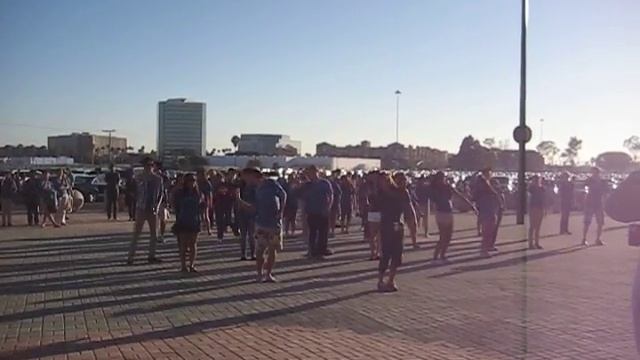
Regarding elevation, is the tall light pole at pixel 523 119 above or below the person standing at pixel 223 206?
above

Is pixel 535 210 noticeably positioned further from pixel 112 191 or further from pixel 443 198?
pixel 112 191

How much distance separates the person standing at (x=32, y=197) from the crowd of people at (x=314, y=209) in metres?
5.55

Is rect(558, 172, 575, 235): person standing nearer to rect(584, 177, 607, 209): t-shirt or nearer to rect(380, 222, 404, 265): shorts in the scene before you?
rect(584, 177, 607, 209): t-shirt

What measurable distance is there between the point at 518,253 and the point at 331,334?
1003 cm

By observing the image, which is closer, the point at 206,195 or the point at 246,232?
the point at 246,232

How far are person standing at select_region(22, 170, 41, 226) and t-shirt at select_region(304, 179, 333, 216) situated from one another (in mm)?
12329

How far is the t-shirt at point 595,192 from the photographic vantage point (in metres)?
19.5

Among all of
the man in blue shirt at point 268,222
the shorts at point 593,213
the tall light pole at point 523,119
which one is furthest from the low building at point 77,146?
the man in blue shirt at point 268,222

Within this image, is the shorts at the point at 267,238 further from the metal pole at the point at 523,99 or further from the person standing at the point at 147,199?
the metal pole at the point at 523,99

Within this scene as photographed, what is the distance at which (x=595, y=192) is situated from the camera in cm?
1988

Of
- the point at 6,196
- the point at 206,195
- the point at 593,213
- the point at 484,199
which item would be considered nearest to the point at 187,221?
the point at 484,199

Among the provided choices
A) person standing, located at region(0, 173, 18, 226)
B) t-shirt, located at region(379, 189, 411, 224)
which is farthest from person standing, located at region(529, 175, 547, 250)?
person standing, located at region(0, 173, 18, 226)

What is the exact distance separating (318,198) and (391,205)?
431 cm

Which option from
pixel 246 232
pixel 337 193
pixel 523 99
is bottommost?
pixel 246 232
